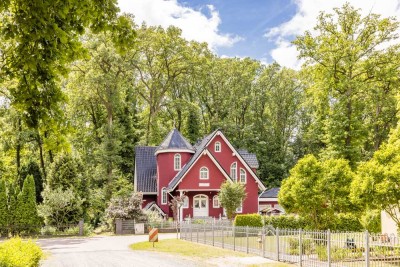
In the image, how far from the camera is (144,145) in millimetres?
55562

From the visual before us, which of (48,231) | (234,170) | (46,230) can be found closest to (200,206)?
(234,170)

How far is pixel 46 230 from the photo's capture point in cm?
3719

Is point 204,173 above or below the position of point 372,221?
above

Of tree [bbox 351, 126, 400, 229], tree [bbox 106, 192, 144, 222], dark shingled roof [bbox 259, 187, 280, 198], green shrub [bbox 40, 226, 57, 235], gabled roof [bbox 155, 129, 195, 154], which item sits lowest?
green shrub [bbox 40, 226, 57, 235]

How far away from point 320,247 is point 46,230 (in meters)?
25.8

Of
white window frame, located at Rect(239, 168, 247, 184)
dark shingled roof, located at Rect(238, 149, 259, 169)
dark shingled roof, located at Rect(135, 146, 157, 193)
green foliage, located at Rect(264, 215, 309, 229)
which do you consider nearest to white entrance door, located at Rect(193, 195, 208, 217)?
white window frame, located at Rect(239, 168, 247, 184)

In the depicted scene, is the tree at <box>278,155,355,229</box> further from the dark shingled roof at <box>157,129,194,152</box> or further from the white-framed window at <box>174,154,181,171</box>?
the dark shingled roof at <box>157,129,194,152</box>

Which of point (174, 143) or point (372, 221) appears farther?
point (174, 143)

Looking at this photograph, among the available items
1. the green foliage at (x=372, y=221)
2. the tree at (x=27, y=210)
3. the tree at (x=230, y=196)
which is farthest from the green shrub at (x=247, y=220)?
the tree at (x=27, y=210)

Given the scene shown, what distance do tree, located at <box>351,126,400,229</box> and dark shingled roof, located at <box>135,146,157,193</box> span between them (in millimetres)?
30902

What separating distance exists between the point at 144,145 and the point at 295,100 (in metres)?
22.7

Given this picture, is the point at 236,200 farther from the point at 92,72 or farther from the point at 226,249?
the point at 92,72

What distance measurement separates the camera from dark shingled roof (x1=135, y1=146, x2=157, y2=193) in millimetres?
48237

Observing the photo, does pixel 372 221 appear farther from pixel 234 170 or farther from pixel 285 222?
pixel 234 170
